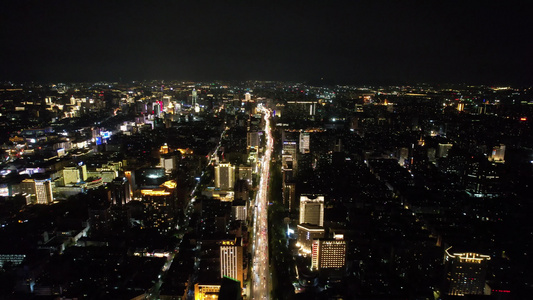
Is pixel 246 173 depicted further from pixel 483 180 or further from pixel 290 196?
pixel 483 180

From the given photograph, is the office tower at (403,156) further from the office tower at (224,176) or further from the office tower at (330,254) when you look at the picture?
the office tower at (330,254)

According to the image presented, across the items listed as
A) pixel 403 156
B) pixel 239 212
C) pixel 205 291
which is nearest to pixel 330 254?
pixel 205 291

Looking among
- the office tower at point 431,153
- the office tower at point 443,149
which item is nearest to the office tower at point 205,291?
the office tower at point 431,153

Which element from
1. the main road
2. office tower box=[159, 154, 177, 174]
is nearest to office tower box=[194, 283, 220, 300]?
the main road

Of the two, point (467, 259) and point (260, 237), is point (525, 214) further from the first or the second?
point (260, 237)

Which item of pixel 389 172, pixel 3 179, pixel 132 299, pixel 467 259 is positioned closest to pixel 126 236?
pixel 132 299

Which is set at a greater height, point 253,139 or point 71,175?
point 253,139
